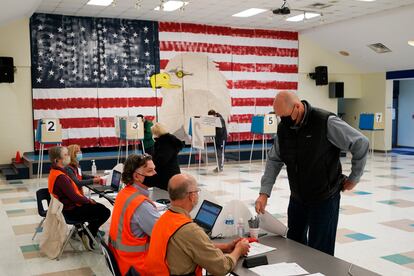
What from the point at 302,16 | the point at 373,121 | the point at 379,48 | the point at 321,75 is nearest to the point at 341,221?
the point at 302,16

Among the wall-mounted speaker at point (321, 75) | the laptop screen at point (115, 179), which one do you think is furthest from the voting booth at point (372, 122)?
the laptop screen at point (115, 179)

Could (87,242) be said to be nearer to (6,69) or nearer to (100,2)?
(100,2)

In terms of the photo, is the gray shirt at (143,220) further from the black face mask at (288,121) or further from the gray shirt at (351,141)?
the gray shirt at (351,141)

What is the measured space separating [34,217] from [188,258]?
5.28 metres

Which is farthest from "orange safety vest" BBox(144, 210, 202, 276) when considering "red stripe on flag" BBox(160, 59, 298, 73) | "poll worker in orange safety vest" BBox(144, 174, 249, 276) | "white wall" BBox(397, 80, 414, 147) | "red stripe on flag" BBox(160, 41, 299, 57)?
"white wall" BBox(397, 80, 414, 147)

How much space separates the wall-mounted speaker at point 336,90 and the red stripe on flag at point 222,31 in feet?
6.89

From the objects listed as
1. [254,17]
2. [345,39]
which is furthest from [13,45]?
[345,39]

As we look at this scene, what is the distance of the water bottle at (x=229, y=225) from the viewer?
328 centimetres

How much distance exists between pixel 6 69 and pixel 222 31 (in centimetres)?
640

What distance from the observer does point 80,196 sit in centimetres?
513

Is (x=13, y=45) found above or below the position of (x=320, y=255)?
above

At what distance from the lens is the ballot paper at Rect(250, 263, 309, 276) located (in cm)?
257

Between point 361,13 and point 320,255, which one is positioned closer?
point 320,255

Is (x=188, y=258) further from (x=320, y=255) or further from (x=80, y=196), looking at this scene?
(x=80, y=196)
